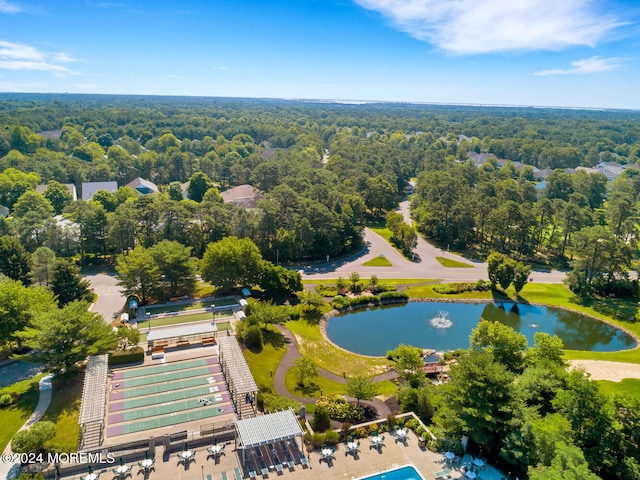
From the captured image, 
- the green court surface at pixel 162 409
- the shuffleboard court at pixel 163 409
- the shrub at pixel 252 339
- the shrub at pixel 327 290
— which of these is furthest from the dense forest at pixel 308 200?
the green court surface at pixel 162 409

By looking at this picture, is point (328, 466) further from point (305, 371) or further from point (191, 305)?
point (191, 305)

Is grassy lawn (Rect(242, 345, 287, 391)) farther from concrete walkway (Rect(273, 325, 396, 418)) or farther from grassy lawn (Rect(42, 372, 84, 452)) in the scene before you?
grassy lawn (Rect(42, 372, 84, 452))

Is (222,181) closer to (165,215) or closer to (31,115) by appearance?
(165,215)

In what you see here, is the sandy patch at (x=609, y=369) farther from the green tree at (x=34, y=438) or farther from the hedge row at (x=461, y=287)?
the green tree at (x=34, y=438)

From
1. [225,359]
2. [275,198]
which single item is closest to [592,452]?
[225,359]

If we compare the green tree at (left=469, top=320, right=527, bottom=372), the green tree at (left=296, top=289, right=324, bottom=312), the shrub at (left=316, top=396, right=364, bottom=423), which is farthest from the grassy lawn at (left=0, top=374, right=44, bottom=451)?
the green tree at (left=469, top=320, right=527, bottom=372)

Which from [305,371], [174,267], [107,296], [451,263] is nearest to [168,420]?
[305,371]

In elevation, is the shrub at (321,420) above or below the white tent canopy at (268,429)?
below
